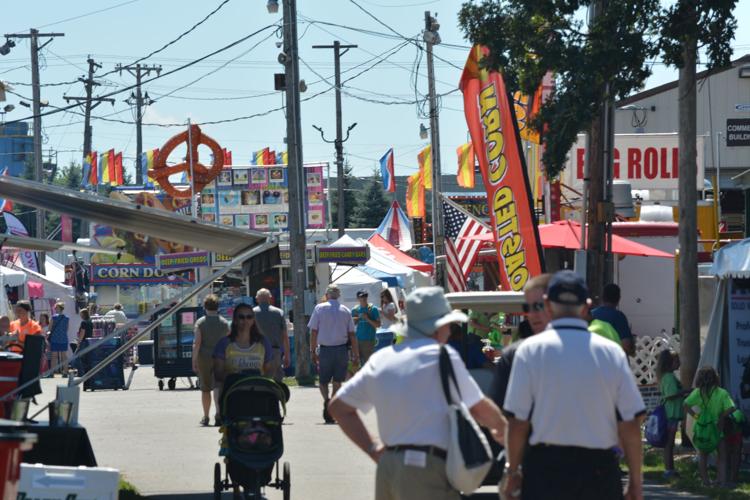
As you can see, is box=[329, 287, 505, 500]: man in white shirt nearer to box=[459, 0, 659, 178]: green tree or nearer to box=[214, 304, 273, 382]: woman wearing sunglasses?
box=[214, 304, 273, 382]: woman wearing sunglasses

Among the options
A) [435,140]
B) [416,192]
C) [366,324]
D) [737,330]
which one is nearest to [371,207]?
[416,192]

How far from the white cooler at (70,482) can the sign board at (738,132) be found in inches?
1525

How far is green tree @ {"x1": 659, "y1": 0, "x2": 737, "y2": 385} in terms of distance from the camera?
13539mm

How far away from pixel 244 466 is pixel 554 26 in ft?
19.5

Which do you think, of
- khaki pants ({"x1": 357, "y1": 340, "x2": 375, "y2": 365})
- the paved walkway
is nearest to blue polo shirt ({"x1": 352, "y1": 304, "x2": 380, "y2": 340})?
khaki pants ({"x1": 357, "y1": 340, "x2": 375, "y2": 365})

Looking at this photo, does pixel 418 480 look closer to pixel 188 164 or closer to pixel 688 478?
pixel 688 478

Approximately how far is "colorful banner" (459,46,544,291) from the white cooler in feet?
34.4

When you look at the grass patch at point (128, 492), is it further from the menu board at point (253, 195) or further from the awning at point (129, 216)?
the menu board at point (253, 195)

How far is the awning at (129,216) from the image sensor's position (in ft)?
33.0

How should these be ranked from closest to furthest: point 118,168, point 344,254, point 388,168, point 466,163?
point 344,254, point 466,163, point 388,168, point 118,168

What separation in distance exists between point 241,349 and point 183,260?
1871 centimetres

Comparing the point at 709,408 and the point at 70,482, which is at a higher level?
the point at 70,482

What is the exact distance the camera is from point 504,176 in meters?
17.7

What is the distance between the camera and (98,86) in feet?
231
